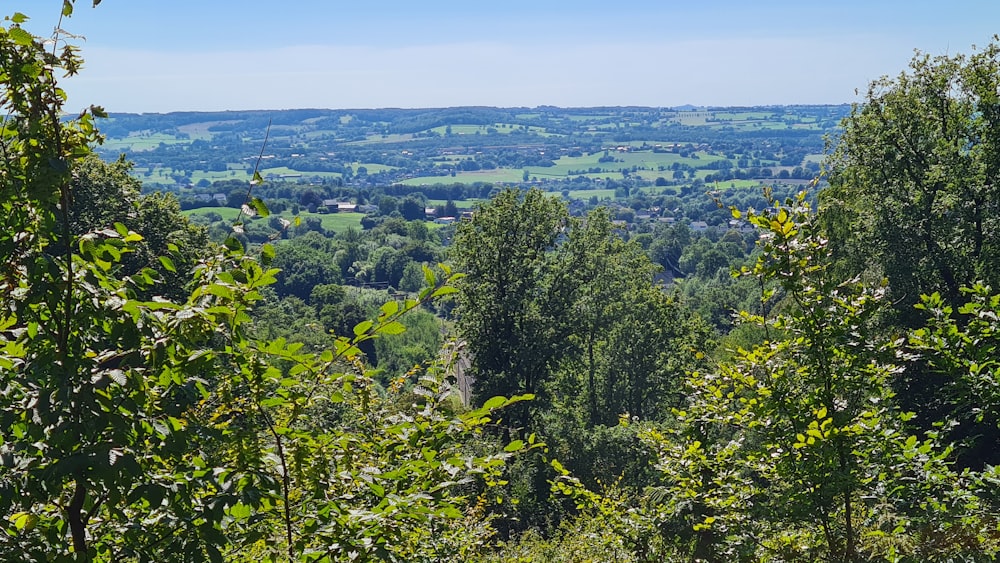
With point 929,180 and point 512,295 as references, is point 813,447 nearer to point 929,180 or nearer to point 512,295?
point 929,180

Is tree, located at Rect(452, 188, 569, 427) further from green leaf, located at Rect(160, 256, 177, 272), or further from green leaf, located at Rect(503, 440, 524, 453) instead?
green leaf, located at Rect(160, 256, 177, 272)

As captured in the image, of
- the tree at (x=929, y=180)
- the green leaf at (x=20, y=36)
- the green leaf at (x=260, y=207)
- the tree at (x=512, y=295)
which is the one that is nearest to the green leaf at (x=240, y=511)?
the green leaf at (x=260, y=207)

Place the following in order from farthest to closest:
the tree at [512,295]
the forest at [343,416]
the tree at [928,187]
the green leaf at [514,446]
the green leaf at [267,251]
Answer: the tree at [512,295] < the tree at [928,187] < the green leaf at [514,446] < the green leaf at [267,251] < the forest at [343,416]

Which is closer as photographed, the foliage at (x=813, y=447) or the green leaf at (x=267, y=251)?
the green leaf at (x=267, y=251)

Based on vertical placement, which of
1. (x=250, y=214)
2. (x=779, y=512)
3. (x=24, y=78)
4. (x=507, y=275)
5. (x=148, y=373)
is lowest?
(x=507, y=275)

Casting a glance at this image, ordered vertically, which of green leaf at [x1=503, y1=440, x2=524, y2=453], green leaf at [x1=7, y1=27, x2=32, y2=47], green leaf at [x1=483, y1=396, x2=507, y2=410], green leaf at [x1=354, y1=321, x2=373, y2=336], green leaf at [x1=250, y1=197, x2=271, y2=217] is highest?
green leaf at [x1=7, y1=27, x2=32, y2=47]

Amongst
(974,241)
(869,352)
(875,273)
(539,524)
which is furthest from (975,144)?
(869,352)

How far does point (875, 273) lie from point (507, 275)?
12.1 meters

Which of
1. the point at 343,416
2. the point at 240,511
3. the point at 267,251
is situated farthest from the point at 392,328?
the point at 343,416

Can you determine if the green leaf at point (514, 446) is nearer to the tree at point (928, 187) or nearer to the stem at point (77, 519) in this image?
the stem at point (77, 519)

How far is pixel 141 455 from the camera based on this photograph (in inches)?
110

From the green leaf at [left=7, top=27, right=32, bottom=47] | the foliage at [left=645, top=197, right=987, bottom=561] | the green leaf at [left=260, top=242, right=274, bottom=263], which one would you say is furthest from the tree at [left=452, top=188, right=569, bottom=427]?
the green leaf at [left=7, top=27, right=32, bottom=47]

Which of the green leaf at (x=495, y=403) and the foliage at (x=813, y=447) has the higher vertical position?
the green leaf at (x=495, y=403)

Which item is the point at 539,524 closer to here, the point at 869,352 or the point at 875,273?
the point at 875,273
